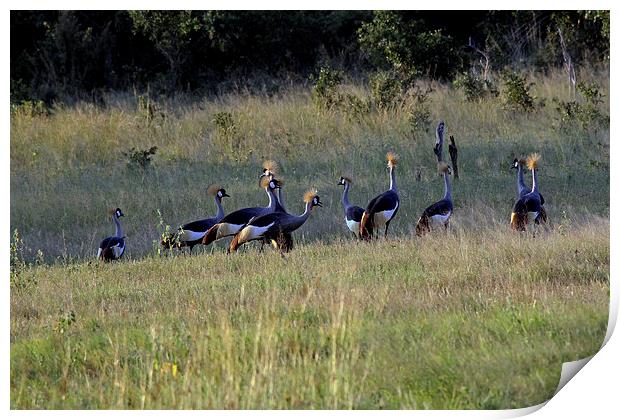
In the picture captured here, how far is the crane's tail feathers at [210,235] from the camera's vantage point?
11258 millimetres

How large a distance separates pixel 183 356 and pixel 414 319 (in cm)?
170

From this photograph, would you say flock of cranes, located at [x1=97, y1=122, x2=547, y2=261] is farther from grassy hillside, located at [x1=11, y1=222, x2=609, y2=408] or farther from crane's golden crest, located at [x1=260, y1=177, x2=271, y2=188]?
grassy hillside, located at [x1=11, y1=222, x2=609, y2=408]

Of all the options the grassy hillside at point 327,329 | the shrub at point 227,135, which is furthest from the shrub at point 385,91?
the grassy hillside at point 327,329

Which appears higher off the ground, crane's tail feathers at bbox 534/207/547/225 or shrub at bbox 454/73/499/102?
shrub at bbox 454/73/499/102

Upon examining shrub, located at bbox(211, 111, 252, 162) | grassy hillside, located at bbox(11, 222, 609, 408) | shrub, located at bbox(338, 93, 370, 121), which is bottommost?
grassy hillside, located at bbox(11, 222, 609, 408)

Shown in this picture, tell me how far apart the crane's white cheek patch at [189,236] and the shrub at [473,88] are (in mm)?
6638

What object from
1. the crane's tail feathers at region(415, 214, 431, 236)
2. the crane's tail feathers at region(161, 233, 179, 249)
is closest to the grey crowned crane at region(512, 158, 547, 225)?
the crane's tail feathers at region(415, 214, 431, 236)

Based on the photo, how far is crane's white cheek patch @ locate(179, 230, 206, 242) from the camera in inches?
447

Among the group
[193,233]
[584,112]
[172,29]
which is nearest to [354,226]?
[193,233]

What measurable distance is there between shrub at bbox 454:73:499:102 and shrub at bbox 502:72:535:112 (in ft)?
1.26

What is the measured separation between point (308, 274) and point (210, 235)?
2335mm

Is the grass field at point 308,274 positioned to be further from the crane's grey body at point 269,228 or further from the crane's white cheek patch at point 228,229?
the crane's white cheek patch at point 228,229

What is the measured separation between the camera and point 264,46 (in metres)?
21.3

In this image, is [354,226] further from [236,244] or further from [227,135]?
[227,135]
